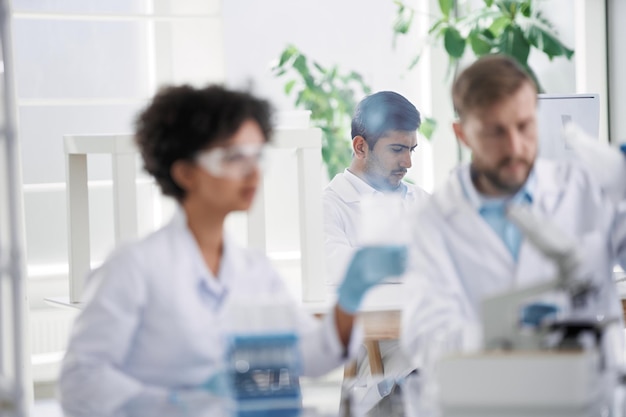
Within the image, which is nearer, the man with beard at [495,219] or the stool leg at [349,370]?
the man with beard at [495,219]

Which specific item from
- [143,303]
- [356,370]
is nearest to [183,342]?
[143,303]

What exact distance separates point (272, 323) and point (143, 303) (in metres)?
0.26

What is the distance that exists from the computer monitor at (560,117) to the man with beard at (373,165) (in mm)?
501

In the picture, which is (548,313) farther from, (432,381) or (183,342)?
(183,342)

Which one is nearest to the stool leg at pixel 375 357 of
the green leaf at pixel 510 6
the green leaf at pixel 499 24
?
the green leaf at pixel 499 24

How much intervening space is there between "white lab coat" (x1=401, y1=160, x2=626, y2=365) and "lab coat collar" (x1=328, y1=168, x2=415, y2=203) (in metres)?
1.75

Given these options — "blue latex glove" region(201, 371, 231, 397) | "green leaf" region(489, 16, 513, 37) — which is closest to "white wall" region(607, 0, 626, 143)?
"green leaf" region(489, 16, 513, 37)

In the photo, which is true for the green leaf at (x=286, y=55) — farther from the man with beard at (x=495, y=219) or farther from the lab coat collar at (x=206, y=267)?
the lab coat collar at (x=206, y=267)

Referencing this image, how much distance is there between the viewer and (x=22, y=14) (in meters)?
5.30

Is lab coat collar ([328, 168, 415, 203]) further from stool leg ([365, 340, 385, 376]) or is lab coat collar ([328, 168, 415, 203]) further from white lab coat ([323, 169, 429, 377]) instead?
stool leg ([365, 340, 385, 376])

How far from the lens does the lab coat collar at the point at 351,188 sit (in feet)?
13.3

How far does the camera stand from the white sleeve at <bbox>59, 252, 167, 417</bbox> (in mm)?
1946

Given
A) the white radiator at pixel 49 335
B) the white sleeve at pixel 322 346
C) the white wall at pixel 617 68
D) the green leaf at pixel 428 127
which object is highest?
the white wall at pixel 617 68

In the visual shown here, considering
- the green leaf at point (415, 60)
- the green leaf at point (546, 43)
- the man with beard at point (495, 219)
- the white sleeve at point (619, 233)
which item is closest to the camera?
the man with beard at point (495, 219)
